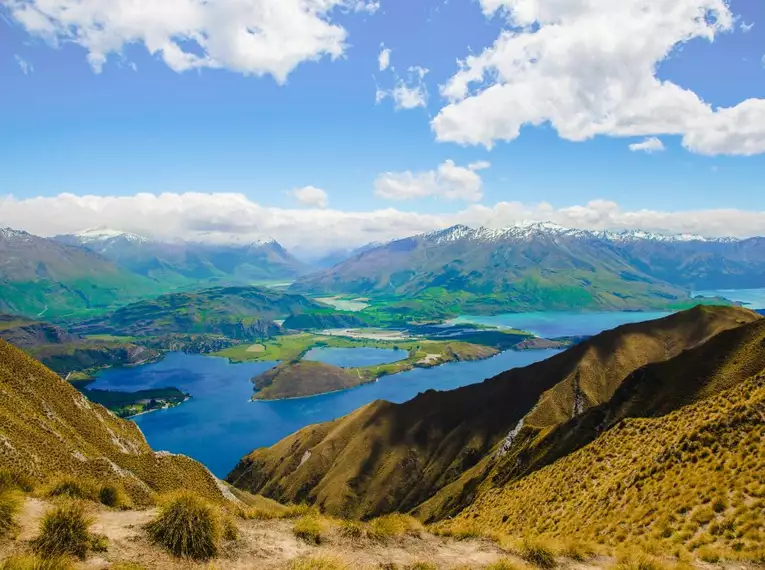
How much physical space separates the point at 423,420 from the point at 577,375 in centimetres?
4325

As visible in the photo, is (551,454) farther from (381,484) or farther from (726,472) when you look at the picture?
(381,484)

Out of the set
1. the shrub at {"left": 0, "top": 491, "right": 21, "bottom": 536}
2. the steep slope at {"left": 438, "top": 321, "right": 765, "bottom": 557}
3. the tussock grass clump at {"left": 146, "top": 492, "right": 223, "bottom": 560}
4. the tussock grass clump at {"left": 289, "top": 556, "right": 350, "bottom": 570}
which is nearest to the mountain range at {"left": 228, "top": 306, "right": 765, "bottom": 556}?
the steep slope at {"left": 438, "top": 321, "right": 765, "bottom": 557}

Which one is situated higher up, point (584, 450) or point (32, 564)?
point (32, 564)

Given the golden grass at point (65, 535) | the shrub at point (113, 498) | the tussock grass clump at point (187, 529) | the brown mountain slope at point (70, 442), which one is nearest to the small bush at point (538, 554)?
the tussock grass clump at point (187, 529)

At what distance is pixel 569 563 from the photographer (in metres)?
21.0

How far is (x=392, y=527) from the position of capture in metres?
22.3

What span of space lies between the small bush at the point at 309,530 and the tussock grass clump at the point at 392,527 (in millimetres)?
2530

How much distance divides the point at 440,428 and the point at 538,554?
110322 millimetres

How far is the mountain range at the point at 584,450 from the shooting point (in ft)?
90.1

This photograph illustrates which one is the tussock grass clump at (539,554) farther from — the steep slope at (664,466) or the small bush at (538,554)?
the steep slope at (664,466)

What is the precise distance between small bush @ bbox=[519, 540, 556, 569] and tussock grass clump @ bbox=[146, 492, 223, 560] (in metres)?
13.3

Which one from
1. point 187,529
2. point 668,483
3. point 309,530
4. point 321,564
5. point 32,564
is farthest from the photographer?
point 668,483

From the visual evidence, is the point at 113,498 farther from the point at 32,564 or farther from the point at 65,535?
the point at 32,564

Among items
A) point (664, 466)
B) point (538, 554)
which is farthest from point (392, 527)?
point (664, 466)
